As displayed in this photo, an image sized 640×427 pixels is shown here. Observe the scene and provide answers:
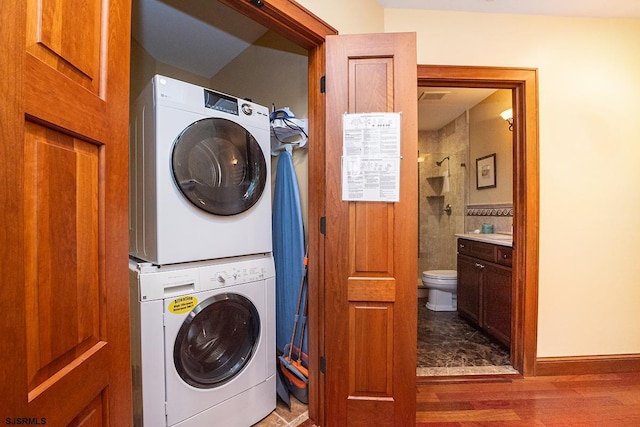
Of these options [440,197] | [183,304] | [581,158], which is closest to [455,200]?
[440,197]

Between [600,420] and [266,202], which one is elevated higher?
[266,202]

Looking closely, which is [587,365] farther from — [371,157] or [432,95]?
[432,95]

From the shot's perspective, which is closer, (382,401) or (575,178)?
(382,401)

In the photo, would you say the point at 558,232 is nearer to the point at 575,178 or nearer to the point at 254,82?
the point at 575,178

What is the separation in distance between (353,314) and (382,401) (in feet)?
1.50

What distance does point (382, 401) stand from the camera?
1401 millimetres

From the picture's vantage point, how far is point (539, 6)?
1855 millimetres

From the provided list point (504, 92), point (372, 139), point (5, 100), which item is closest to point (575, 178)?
point (504, 92)

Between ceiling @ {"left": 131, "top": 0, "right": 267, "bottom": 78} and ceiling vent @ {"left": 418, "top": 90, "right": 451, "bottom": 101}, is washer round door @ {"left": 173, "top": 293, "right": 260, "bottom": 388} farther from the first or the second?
ceiling vent @ {"left": 418, "top": 90, "right": 451, "bottom": 101}

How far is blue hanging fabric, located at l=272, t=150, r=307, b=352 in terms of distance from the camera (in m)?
1.81

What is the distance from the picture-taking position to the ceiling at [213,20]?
6.00 ft

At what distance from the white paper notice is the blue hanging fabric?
53cm

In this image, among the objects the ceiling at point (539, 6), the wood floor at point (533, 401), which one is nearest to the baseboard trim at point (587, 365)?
the wood floor at point (533, 401)

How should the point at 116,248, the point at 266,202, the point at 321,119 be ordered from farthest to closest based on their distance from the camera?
1. the point at 266,202
2. the point at 321,119
3. the point at 116,248
